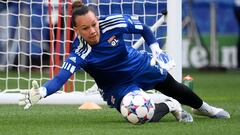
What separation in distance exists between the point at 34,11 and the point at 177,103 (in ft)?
12.5

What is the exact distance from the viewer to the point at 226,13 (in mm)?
21109

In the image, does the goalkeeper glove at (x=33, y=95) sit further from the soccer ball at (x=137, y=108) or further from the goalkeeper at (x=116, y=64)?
the soccer ball at (x=137, y=108)

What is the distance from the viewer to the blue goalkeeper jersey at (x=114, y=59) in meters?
7.99

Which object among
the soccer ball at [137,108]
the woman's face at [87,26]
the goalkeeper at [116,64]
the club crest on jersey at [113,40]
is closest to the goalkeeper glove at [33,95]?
the goalkeeper at [116,64]

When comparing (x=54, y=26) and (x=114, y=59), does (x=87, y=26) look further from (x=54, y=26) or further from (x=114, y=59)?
(x=54, y=26)

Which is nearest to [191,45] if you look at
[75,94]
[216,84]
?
[216,84]

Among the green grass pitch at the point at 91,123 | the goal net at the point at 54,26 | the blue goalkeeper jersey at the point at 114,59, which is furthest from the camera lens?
the goal net at the point at 54,26

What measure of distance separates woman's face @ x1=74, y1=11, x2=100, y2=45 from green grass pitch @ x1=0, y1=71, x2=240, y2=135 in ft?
2.59

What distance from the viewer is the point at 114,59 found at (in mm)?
8156

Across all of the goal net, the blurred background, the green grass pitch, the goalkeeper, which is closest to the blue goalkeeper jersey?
the goalkeeper

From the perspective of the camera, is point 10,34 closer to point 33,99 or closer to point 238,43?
point 33,99

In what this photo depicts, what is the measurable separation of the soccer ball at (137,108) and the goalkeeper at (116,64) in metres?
0.17

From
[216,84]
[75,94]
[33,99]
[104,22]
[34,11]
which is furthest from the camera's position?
[216,84]

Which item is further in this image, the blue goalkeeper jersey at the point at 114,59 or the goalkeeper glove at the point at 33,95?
the blue goalkeeper jersey at the point at 114,59
